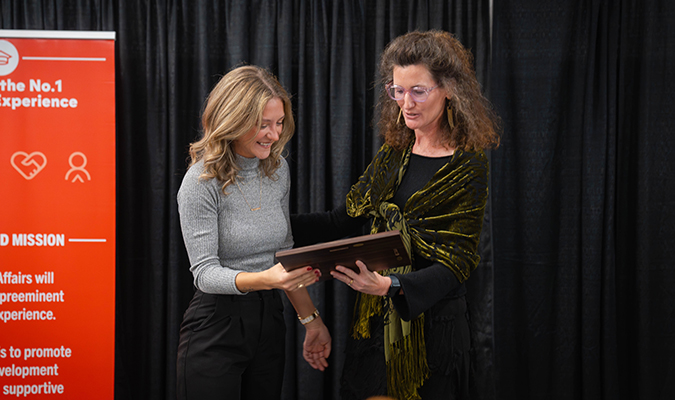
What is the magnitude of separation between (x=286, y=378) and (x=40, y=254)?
4.70 ft

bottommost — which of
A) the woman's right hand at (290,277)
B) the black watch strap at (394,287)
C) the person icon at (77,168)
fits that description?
the black watch strap at (394,287)

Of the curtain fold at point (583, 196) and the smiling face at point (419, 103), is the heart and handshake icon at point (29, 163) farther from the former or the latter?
the curtain fold at point (583, 196)

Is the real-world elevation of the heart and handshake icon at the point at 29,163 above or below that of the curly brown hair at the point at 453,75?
below

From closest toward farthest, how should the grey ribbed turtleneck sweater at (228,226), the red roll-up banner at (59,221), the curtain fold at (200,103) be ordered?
the grey ribbed turtleneck sweater at (228,226) → the red roll-up banner at (59,221) → the curtain fold at (200,103)

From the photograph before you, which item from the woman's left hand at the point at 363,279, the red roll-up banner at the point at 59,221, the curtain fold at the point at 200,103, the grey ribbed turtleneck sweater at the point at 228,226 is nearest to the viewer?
the woman's left hand at the point at 363,279

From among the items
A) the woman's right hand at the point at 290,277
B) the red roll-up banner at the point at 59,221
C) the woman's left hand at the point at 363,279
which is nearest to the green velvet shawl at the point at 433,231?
the woman's left hand at the point at 363,279

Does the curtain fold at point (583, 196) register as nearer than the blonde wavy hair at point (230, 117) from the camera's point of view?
No

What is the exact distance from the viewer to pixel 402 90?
4.88ft

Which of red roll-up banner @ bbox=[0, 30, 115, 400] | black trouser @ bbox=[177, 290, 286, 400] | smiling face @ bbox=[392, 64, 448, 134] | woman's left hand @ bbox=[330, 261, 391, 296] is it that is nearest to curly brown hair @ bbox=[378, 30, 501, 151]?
smiling face @ bbox=[392, 64, 448, 134]

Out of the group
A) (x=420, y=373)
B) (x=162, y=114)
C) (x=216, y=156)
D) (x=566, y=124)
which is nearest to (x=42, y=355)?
(x=162, y=114)

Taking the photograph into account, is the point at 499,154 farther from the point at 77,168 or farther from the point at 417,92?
the point at 77,168

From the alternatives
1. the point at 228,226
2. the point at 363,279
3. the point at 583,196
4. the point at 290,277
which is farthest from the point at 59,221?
the point at 583,196

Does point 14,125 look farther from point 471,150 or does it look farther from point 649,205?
point 649,205

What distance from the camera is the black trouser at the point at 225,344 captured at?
1.46m
